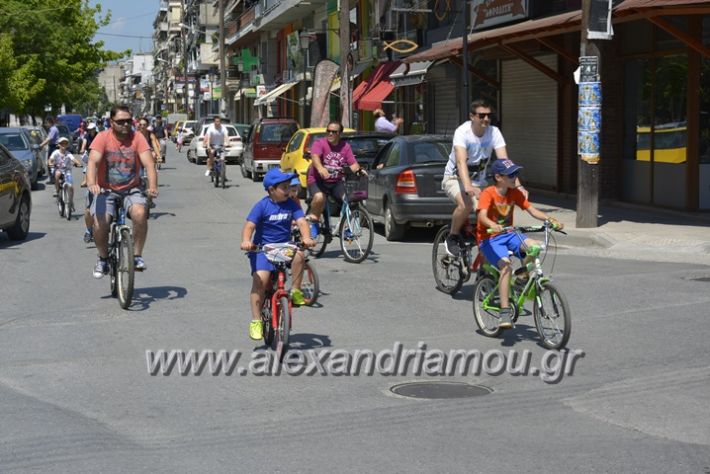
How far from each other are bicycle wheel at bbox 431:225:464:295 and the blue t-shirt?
303 cm

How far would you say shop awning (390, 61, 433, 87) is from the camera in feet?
94.4

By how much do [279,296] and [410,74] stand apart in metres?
22.2

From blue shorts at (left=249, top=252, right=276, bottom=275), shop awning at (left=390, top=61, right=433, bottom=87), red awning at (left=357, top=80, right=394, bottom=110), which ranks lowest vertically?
blue shorts at (left=249, top=252, right=276, bottom=275)

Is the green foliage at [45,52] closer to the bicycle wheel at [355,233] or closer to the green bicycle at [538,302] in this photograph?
the bicycle wheel at [355,233]

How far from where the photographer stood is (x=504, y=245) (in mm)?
8953

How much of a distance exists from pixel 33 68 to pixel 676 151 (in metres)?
44.0

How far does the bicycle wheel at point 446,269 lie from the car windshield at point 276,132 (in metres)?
21.7

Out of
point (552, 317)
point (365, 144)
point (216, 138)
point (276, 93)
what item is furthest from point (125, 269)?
point (276, 93)

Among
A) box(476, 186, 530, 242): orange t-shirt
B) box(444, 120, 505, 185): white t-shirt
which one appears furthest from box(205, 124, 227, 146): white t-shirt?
box(476, 186, 530, 242): orange t-shirt

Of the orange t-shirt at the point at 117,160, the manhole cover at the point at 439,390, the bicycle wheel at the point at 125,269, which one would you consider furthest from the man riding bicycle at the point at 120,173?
the manhole cover at the point at 439,390

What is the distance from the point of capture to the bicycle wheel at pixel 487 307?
905cm

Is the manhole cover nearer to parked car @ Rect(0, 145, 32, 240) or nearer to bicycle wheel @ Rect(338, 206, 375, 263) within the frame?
bicycle wheel @ Rect(338, 206, 375, 263)

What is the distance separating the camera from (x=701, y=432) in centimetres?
636

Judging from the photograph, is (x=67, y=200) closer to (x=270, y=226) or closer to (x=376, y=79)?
(x=270, y=226)
